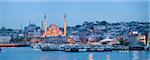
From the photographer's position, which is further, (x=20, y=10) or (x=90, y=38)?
(x=90, y=38)

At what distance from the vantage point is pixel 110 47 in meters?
7.96

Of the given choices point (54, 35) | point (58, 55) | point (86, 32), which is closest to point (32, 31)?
point (54, 35)

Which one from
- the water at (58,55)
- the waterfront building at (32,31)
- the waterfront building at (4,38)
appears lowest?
the water at (58,55)

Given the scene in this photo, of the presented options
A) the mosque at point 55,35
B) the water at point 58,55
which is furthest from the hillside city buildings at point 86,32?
the water at point 58,55

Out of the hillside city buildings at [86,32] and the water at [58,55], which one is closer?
the hillside city buildings at [86,32]

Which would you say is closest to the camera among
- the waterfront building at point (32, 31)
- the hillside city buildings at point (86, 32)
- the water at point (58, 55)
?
the hillside city buildings at point (86, 32)

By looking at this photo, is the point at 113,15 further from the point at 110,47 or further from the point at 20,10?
the point at 110,47

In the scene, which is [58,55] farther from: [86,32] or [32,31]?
[86,32]

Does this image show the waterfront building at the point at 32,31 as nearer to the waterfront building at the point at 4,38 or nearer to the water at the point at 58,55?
the waterfront building at the point at 4,38

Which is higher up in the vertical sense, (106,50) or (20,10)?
(20,10)

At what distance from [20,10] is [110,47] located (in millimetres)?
3527

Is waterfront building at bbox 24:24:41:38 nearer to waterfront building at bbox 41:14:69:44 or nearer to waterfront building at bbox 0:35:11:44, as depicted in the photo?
waterfront building at bbox 41:14:69:44

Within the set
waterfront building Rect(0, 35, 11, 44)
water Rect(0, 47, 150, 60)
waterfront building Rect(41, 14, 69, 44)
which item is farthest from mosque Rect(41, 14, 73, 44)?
waterfront building Rect(0, 35, 11, 44)

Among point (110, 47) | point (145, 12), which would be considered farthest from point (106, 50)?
point (145, 12)
